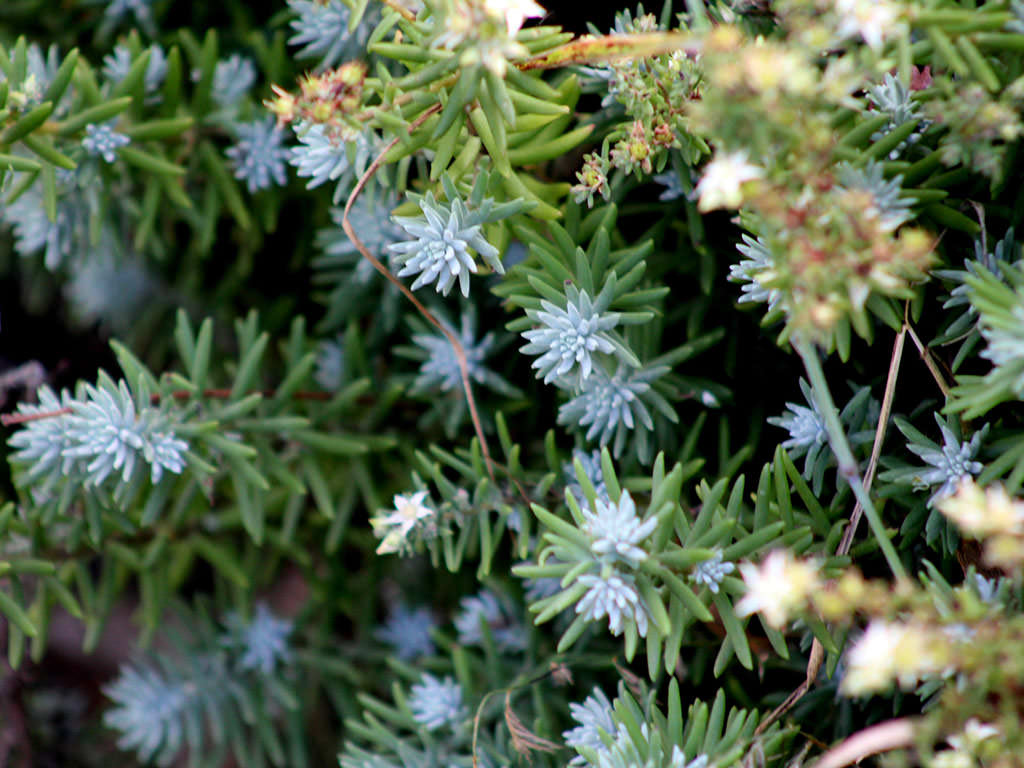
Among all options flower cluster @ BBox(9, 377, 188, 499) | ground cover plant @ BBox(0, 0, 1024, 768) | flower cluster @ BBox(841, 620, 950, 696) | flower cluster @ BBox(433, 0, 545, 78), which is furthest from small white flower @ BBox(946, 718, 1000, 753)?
flower cluster @ BBox(9, 377, 188, 499)

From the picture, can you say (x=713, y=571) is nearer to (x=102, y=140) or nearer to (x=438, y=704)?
(x=438, y=704)

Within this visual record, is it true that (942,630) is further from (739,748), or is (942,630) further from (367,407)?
(367,407)

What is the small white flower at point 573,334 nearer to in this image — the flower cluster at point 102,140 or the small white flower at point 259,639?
the flower cluster at point 102,140

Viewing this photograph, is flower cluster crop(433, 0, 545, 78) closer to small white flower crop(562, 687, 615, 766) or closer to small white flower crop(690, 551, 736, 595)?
small white flower crop(690, 551, 736, 595)

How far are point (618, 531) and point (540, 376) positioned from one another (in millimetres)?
250

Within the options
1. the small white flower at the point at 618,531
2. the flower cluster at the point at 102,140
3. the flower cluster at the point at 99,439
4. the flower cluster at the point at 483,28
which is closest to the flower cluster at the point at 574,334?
the small white flower at the point at 618,531

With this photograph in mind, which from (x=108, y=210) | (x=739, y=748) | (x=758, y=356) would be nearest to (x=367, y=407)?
(x=108, y=210)

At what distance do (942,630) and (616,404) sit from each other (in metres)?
0.44

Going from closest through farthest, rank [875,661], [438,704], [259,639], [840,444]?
[875,661], [840,444], [438,704], [259,639]

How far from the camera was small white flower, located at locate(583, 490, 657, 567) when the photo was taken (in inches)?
32.8

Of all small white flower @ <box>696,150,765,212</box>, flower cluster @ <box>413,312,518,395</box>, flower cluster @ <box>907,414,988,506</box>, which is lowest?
flower cluster @ <box>413,312,518,395</box>

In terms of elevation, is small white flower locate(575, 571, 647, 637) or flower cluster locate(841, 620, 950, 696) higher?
flower cluster locate(841, 620, 950, 696)

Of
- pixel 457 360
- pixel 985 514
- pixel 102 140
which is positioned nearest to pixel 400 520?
pixel 457 360

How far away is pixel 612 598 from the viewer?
0.83 m
